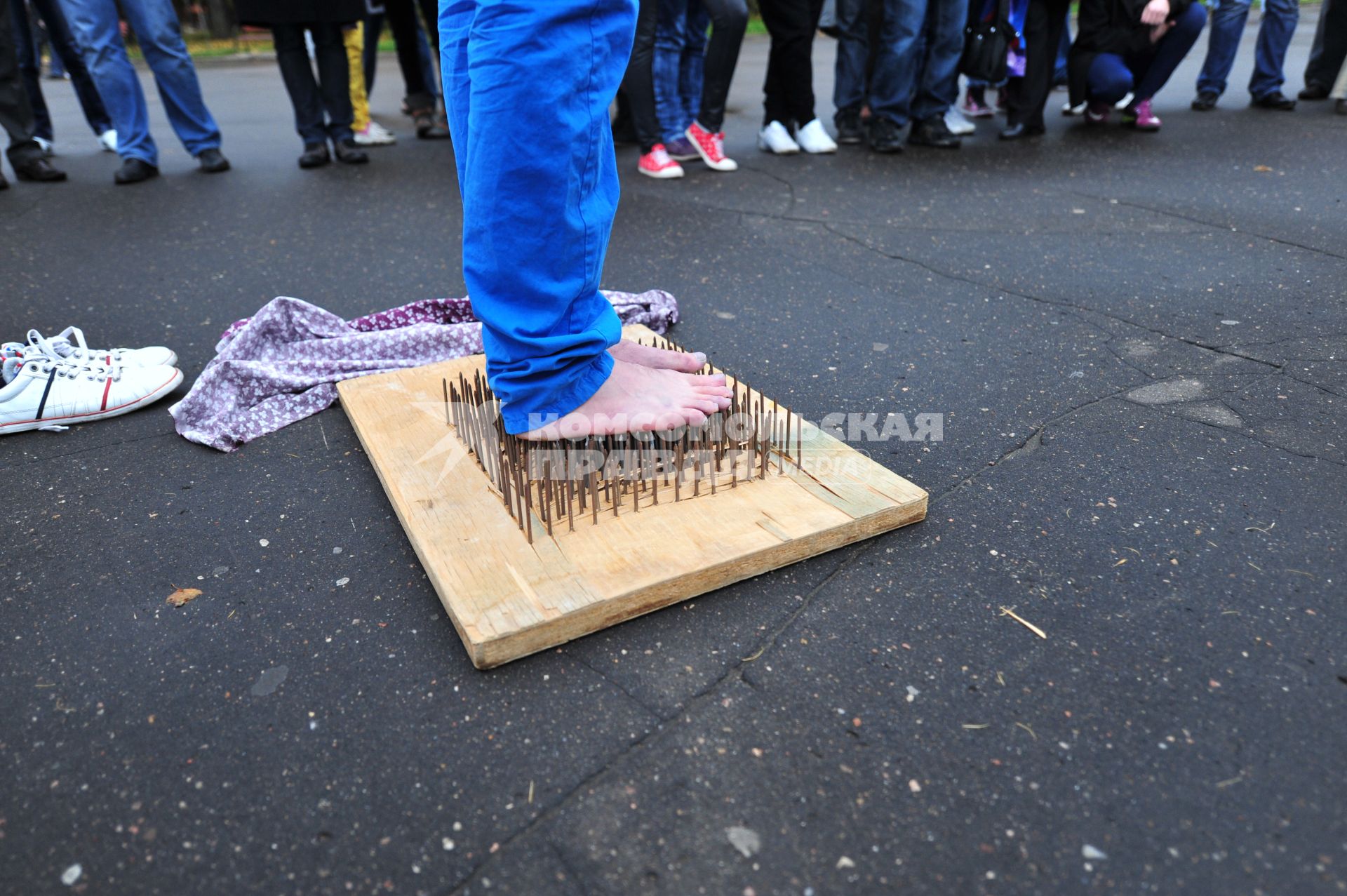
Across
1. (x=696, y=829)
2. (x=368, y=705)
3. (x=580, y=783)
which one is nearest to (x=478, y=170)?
(x=368, y=705)

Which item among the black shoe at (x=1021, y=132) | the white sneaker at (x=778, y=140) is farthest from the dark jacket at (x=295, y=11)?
the black shoe at (x=1021, y=132)

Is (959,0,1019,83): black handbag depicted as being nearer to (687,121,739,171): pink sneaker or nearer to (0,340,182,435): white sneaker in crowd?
(687,121,739,171): pink sneaker

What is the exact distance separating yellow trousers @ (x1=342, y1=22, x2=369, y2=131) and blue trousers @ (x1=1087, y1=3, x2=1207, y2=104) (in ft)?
15.6

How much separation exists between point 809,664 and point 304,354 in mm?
2021

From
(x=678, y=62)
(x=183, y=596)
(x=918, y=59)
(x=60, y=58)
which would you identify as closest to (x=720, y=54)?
(x=678, y=62)

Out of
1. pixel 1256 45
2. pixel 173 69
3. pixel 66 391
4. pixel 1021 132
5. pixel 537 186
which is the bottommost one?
pixel 1021 132

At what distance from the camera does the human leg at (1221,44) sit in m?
6.45

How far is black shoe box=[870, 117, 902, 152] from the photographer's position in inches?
228

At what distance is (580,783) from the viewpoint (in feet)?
4.41

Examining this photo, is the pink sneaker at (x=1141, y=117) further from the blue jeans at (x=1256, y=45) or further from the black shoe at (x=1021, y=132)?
the blue jeans at (x=1256, y=45)

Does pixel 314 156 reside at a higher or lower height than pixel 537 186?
lower

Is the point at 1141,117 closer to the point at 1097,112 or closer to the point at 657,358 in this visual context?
the point at 1097,112

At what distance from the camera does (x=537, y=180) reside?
1.72m

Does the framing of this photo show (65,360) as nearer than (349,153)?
Yes
